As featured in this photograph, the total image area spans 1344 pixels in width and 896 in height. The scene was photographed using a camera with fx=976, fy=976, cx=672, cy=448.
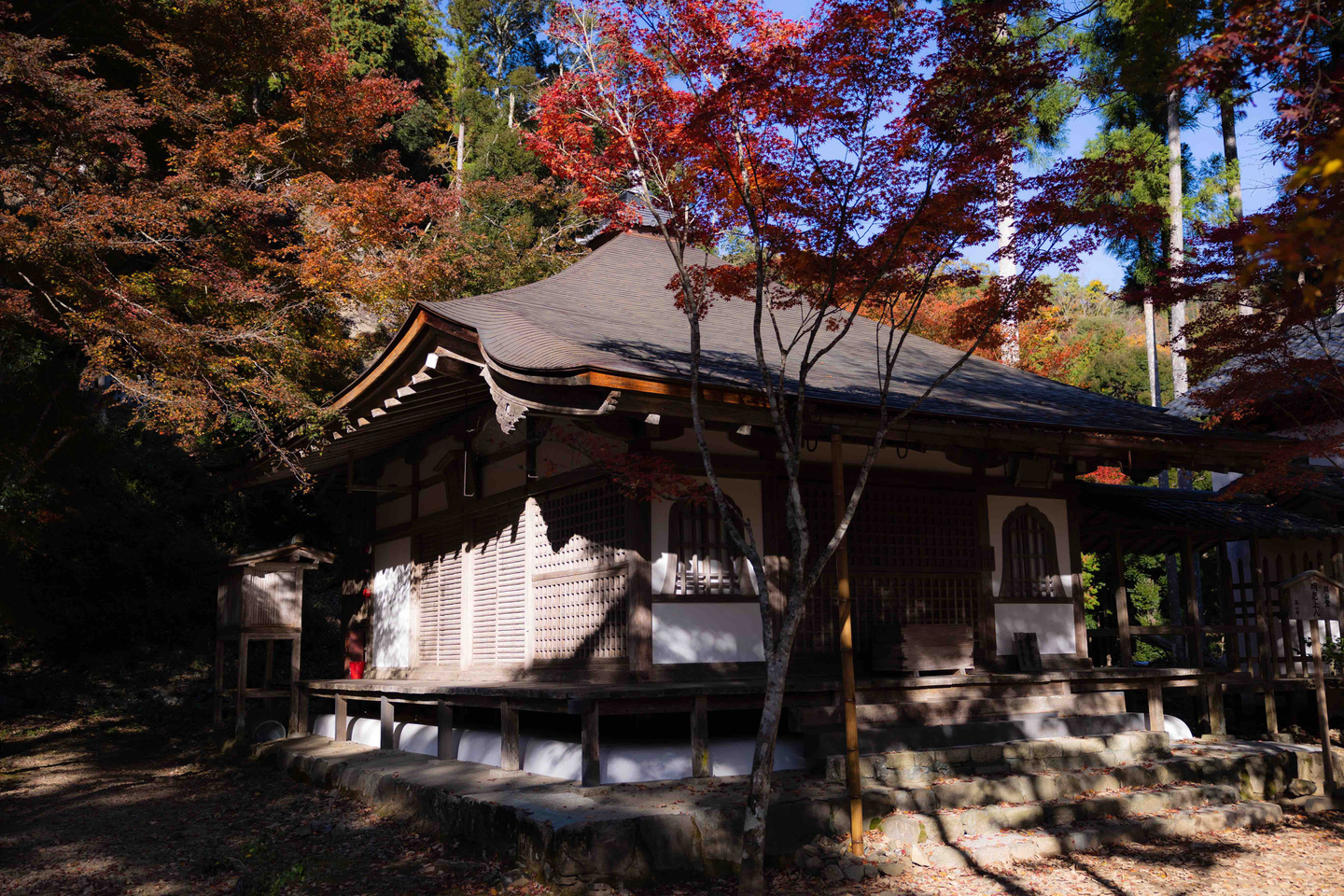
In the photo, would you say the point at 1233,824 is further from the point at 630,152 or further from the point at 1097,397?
the point at 630,152

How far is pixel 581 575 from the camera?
9.43 m

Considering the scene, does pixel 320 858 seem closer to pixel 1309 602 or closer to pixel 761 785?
pixel 761 785

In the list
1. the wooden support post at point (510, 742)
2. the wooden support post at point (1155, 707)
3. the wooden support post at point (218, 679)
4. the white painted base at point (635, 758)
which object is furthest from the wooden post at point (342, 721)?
the wooden support post at point (1155, 707)

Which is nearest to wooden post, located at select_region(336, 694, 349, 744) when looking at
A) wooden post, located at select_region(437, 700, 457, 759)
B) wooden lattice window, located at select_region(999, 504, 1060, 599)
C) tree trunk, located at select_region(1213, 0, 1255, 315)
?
wooden post, located at select_region(437, 700, 457, 759)

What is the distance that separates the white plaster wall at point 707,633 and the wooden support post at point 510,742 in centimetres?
134

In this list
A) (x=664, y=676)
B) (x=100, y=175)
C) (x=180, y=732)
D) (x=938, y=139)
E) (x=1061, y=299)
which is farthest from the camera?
(x=1061, y=299)

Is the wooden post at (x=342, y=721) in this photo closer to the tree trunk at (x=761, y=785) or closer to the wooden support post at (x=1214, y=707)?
the tree trunk at (x=761, y=785)

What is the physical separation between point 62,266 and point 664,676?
28.5 feet

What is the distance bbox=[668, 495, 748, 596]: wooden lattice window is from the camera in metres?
8.95

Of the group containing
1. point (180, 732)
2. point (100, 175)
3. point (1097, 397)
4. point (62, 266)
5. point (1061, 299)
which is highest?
point (1061, 299)

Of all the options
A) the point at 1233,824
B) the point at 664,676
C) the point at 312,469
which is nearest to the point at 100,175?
the point at 312,469

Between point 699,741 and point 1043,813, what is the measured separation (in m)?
2.67

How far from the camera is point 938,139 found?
6.80 m

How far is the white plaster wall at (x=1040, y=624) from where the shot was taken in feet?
35.6
